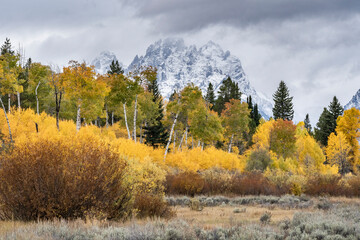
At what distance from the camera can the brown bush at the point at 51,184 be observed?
6.25 metres

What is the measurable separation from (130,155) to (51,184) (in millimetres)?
15183

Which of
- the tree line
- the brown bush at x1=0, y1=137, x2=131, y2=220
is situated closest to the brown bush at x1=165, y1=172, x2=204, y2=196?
the tree line

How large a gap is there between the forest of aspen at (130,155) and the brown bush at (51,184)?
0.02m

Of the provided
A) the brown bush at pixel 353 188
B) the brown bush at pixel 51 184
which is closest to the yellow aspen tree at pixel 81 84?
the brown bush at pixel 51 184

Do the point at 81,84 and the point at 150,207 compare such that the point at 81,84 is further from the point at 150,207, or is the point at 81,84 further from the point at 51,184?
the point at 51,184

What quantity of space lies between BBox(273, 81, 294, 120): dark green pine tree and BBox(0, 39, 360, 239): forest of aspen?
0.67 ft

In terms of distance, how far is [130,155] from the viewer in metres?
21.4

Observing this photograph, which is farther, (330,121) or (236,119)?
(330,121)

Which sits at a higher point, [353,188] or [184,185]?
[184,185]

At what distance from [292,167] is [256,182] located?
43.3 ft

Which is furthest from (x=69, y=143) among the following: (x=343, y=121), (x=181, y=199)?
(x=343, y=121)

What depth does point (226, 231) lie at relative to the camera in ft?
19.2

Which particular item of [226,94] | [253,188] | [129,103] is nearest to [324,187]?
[253,188]

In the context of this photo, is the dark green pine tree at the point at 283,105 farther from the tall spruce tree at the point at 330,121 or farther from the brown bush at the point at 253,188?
the brown bush at the point at 253,188
